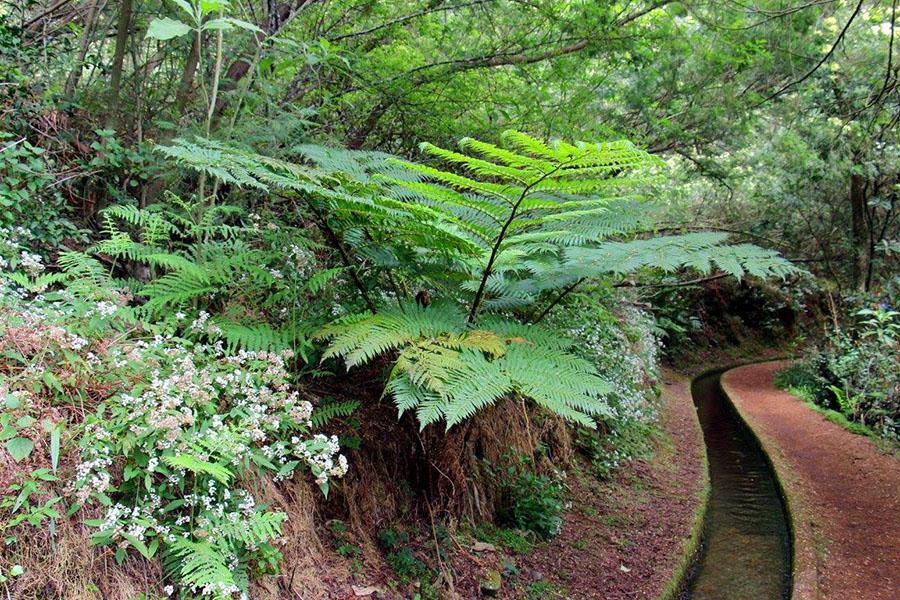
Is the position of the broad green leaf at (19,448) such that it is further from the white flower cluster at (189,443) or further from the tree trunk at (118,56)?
the tree trunk at (118,56)

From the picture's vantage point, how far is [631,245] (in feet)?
8.84

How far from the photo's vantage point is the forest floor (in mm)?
3549

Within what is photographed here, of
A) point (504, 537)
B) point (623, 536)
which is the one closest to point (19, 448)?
point (504, 537)

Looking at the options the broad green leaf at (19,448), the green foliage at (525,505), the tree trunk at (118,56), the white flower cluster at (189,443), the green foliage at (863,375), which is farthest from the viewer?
the green foliage at (863,375)

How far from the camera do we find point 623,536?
4.34m

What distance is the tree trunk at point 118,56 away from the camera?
3117 millimetres

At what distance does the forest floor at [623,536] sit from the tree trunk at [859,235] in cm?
717

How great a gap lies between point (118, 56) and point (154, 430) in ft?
8.17

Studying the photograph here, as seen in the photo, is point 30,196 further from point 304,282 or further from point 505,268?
point 505,268

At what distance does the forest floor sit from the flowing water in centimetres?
25

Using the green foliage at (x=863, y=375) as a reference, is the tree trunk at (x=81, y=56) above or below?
above

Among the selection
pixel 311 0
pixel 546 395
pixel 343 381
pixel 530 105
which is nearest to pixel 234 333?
pixel 343 381

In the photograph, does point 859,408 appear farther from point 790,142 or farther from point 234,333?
point 234,333

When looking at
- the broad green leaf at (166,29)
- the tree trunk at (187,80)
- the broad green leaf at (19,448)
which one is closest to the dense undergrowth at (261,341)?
the broad green leaf at (19,448)
